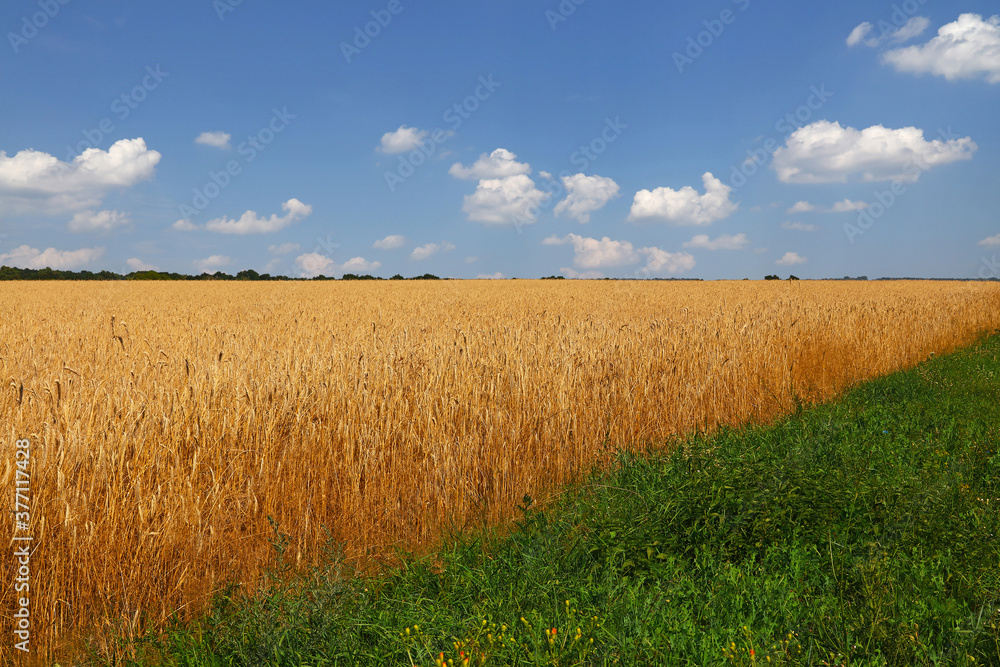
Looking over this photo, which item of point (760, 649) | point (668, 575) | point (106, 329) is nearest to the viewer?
point (760, 649)

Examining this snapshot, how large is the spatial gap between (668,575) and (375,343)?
515 centimetres

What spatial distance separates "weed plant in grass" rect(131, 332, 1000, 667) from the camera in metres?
2.57

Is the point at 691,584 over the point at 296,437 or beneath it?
beneath

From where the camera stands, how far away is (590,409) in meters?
5.67

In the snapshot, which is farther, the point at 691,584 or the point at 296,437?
the point at 296,437

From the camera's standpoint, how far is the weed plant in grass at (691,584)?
2.57 meters

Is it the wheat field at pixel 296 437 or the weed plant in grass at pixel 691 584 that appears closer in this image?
the weed plant in grass at pixel 691 584

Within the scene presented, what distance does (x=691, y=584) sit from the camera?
10.0 ft

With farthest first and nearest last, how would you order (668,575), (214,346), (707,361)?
(214,346), (707,361), (668,575)

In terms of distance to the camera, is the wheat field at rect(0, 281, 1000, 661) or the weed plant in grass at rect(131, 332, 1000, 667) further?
the wheat field at rect(0, 281, 1000, 661)

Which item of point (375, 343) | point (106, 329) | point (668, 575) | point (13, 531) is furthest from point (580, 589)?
point (106, 329)

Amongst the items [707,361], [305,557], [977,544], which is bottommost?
[305,557]

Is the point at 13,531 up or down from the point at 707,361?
down

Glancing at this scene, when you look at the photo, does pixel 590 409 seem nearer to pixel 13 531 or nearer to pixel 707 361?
pixel 707 361
